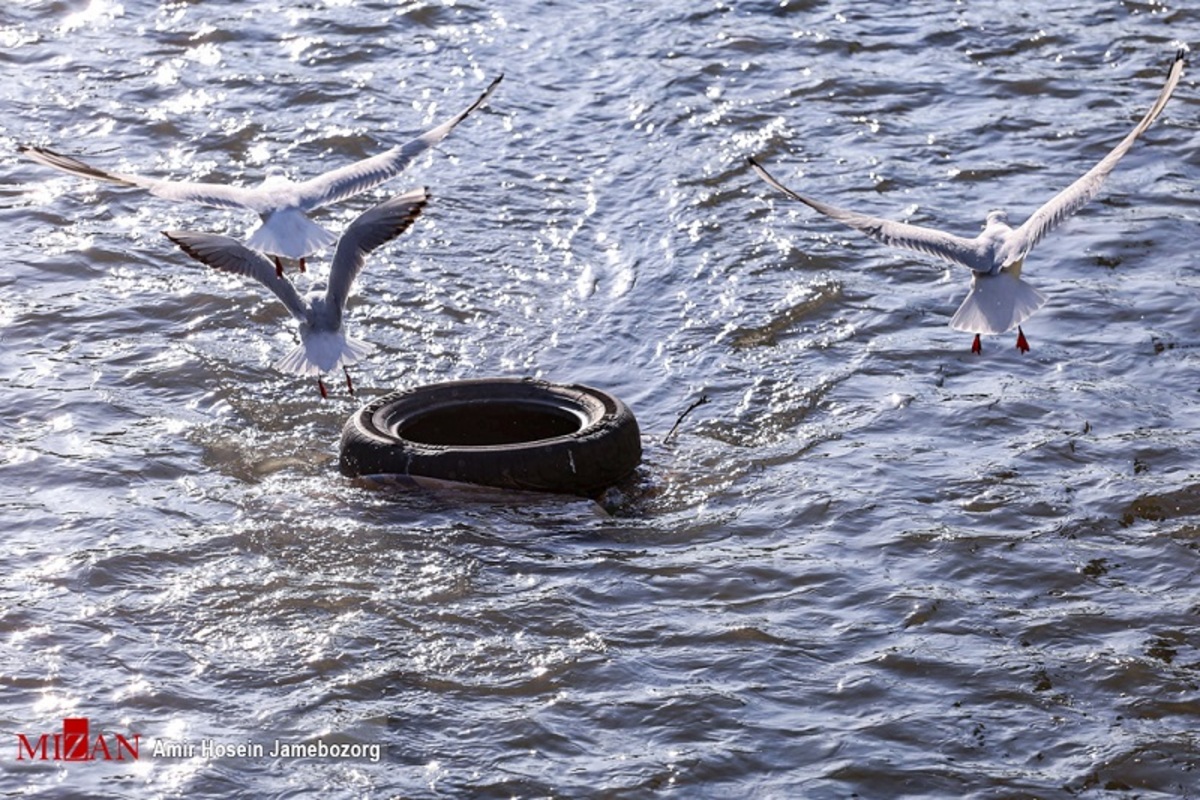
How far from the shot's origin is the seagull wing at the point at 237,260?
9.12 m

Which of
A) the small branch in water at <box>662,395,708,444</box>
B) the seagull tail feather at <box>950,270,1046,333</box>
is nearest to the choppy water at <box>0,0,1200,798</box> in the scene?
the small branch in water at <box>662,395,708,444</box>

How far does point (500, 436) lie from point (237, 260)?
163 centimetres

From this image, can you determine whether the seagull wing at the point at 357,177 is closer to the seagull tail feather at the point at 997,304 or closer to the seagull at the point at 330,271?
the seagull at the point at 330,271

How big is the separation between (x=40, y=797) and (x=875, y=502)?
428cm

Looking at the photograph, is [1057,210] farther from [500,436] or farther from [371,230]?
[371,230]

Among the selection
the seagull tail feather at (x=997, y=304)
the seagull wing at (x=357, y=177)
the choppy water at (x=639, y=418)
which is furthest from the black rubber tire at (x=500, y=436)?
the seagull tail feather at (x=997, y=304)

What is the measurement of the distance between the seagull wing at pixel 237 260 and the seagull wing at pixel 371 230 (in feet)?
0.79

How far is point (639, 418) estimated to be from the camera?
9.95m

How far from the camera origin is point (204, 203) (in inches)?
360

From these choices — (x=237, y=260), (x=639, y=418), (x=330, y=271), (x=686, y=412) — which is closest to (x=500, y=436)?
(x=639, y=418)

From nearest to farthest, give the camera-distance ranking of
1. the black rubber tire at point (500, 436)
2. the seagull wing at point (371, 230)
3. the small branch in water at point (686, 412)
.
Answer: the black rubber tire at point (500, 436) < the seagull wing at point (371, 230) < the small branch in water at point (686, 412)

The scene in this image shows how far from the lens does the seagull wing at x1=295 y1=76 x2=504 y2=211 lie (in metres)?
9.12

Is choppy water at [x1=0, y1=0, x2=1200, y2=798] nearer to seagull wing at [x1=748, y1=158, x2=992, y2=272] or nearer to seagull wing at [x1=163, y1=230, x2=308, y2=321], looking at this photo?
seagull wing at [x1=163, y1=230, x2=308, y2=321]

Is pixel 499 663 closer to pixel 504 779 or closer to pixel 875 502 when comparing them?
pixel 504 779
